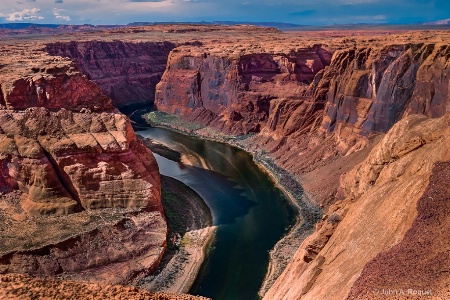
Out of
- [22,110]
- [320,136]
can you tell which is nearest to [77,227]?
[22,110]

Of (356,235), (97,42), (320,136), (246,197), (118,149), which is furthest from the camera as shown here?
(97,42)

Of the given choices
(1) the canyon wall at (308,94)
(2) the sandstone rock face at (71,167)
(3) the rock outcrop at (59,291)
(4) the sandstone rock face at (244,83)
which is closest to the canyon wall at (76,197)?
(2) the sandstone rock face at (71,167)

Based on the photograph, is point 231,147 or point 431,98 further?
point 231,147

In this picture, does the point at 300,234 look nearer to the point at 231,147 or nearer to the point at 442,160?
the point at 442,160

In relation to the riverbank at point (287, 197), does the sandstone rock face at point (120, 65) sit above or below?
above

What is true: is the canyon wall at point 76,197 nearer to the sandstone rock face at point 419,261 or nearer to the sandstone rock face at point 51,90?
the sandstone rock face at point 51,90
